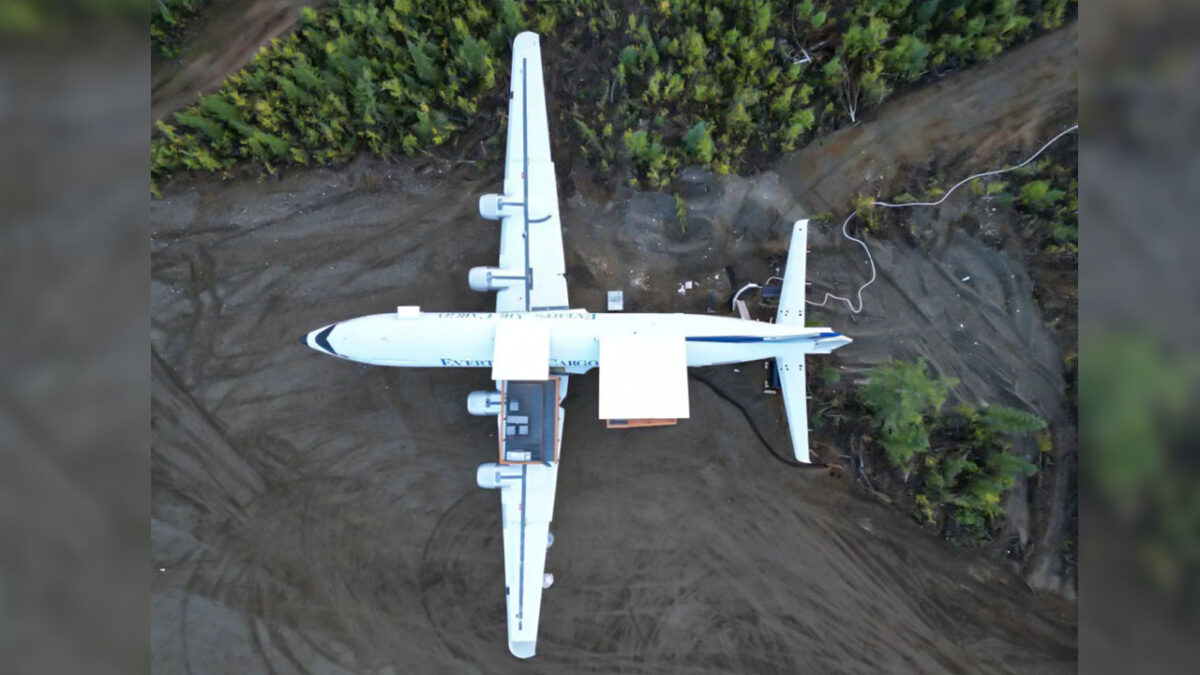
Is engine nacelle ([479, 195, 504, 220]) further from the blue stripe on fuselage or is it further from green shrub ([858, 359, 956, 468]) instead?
green shrub ([858, 359, 956, 468])

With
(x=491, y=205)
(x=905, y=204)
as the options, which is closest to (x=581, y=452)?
(x=491, y=205)

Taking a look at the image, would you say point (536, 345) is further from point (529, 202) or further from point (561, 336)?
point (529, 202)

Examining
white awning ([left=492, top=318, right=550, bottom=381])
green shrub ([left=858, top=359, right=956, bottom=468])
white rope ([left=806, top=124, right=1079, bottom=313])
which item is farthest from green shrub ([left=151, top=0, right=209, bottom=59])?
green shrub ([left=858, top=359, right=956, bottom=468])

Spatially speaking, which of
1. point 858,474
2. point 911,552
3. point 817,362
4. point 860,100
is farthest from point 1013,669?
point 860,100

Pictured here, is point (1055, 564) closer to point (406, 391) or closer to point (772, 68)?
point (772, 68)
